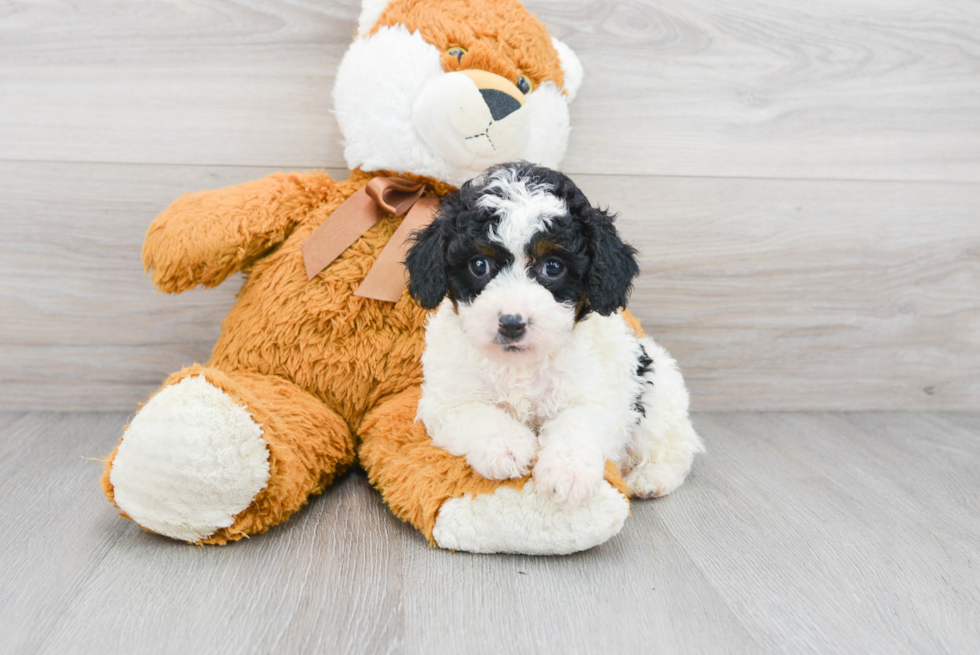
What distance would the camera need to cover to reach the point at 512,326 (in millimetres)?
966

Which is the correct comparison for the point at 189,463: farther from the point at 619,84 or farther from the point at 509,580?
the point at 619,84

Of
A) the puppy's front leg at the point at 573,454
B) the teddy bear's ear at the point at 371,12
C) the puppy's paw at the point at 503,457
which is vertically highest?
the teddy bear's ear at the point at 371,12

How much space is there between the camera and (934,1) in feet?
5.68

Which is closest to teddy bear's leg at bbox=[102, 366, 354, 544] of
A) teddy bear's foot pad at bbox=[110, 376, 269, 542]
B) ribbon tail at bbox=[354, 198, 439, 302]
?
teddy bear's foot pad at bbox=[110, 376, 269, 542]

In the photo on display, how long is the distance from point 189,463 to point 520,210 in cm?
63

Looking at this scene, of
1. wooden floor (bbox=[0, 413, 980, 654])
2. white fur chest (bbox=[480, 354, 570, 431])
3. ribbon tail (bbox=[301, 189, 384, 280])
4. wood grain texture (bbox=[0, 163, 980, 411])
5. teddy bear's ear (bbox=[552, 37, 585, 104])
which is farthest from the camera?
wood grain texture (bbox=[0, 163, 980, 411])

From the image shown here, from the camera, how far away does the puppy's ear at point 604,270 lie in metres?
1.04

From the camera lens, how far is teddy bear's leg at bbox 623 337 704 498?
130 cm

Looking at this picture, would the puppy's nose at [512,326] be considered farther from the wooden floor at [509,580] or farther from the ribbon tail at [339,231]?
the ribbon tail at [339,231]

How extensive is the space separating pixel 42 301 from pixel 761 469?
5.77ft

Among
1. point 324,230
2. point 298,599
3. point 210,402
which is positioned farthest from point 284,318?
point 298,599

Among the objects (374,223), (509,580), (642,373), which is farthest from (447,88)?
(509,580)

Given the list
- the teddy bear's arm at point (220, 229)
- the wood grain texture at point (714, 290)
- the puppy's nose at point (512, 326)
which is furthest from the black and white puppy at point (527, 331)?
the wood grain texture at point (714, 290)

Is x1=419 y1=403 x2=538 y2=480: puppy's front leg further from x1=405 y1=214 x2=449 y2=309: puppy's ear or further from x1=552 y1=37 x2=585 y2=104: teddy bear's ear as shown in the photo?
x1=552 y1=37 x2=585 y2=104: teddy bear's ear
